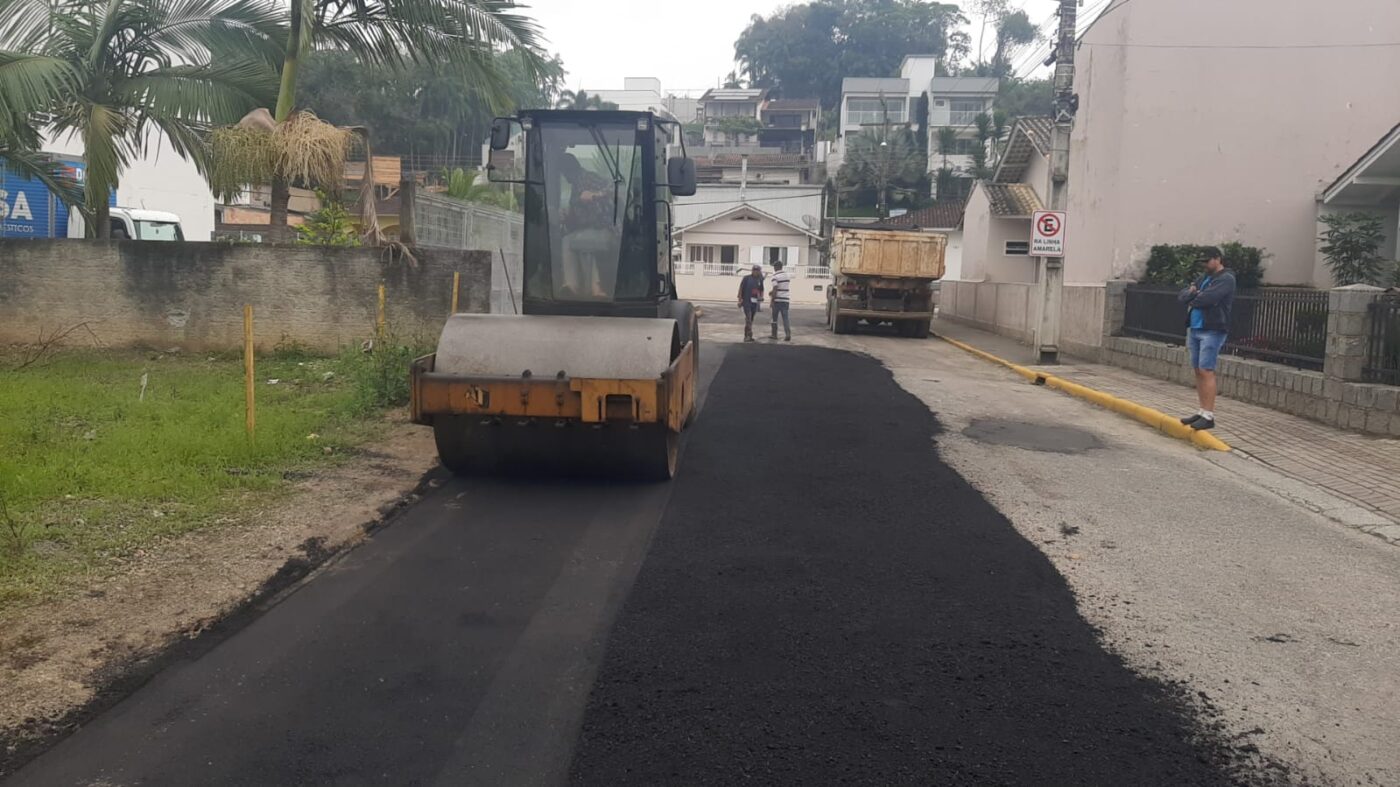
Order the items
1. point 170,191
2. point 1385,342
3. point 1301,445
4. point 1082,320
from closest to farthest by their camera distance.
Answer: point 1301,445 < point 1385,342 < point 1082,320 < point 170,191

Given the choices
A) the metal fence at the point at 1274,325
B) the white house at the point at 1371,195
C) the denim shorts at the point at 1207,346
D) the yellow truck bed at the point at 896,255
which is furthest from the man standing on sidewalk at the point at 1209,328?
the yellow truck bed at the point at 896,255

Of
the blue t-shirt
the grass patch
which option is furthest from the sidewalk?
the grass patch

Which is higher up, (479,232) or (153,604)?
(479,232)

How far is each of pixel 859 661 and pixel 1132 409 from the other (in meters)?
9.72

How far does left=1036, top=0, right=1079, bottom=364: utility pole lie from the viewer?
1875cm

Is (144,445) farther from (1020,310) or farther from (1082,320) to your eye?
(1020,310)

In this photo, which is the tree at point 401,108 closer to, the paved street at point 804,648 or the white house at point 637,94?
the white house at point 637,94

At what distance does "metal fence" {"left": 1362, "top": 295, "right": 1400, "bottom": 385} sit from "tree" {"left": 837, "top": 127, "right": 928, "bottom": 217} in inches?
1981

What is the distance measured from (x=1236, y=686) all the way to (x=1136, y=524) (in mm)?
3077

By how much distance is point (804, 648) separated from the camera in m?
5.17

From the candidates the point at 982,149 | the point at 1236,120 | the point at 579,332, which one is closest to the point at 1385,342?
the point at 579,332

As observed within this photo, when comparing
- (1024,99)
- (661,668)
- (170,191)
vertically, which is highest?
(1024,99)

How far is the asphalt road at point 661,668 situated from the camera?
4027mm

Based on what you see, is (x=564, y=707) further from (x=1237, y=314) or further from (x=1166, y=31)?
(x=1166, y=31)
